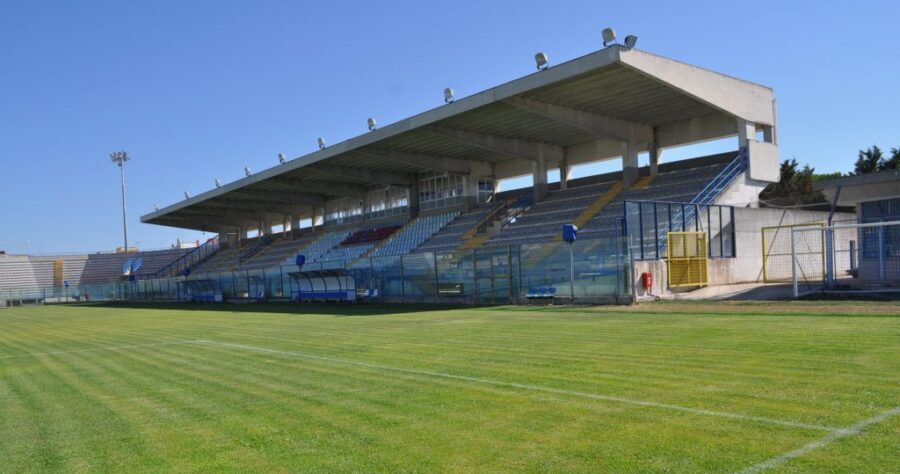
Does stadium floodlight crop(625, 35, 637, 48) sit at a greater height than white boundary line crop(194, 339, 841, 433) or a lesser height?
greater

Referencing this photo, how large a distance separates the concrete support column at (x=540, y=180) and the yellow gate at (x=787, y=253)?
1564 cm

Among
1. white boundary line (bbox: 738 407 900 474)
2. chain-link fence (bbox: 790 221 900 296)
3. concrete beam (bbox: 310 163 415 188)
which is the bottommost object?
white boundary line (bbox: 738 407 900 474)

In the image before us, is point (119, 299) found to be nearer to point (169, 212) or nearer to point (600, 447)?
point (169, 212)

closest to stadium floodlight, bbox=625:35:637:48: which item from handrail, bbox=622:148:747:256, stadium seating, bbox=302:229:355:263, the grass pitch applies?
handrail, bbox=622:148:747:256

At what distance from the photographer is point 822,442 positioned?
4.98m

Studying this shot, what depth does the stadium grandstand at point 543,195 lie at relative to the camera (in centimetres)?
2423

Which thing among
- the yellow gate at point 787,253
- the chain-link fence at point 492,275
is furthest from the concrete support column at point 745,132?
the chain-link fence at point 492,275

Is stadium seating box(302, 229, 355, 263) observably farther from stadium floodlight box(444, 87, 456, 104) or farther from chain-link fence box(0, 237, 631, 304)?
stadium floodlight box(444, 87, 456, 104)

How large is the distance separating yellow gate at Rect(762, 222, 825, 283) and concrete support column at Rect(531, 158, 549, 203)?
1564cm

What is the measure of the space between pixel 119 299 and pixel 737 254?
53742 mm

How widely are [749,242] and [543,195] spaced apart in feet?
51.9

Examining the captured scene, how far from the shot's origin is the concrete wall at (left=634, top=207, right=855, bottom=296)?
987 inches

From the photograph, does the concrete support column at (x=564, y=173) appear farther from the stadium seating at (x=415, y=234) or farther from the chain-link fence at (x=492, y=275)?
the chain-link fence at (x=492, y=275)

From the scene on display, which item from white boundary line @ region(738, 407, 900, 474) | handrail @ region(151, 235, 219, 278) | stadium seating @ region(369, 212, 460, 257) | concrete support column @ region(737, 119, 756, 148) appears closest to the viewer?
white boundary line @ region(738, 407, 900, 474)
